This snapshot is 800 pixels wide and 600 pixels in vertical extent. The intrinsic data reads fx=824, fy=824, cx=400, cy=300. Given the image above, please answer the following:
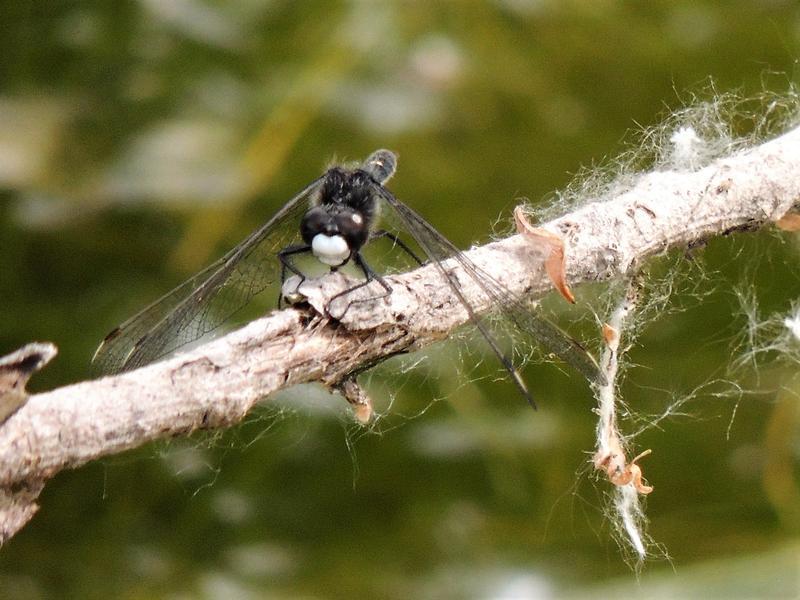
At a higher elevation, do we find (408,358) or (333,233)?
(333,233)

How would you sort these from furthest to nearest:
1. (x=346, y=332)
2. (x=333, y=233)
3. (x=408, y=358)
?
(x=408, y=358), (x=333, y=233), (x=346, y=332)

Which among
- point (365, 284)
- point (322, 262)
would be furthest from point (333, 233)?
point (365, 284)

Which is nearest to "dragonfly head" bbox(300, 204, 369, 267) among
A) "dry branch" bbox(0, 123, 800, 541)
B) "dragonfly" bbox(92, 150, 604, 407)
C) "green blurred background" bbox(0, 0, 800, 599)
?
"dragonfly" bbox(92, 150, 604, 407)

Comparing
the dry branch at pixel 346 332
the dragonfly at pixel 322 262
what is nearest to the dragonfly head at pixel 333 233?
the dragonfly at pixel 322 262

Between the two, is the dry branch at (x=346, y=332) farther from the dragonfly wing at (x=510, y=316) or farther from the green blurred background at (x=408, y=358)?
the green blurred background at (x=408, y=358)

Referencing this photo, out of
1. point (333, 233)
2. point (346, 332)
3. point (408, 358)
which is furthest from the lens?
point (408, 358)

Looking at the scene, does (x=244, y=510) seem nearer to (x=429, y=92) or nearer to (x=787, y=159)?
(x=429, y=92)

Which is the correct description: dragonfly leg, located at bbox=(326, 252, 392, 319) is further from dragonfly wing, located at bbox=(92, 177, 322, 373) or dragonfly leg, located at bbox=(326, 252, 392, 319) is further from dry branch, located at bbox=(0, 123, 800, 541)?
dragonfly wing, located at bbox=(92, 177, 322, 373)

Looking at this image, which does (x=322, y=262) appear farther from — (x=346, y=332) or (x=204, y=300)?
(x=346, y=332)
